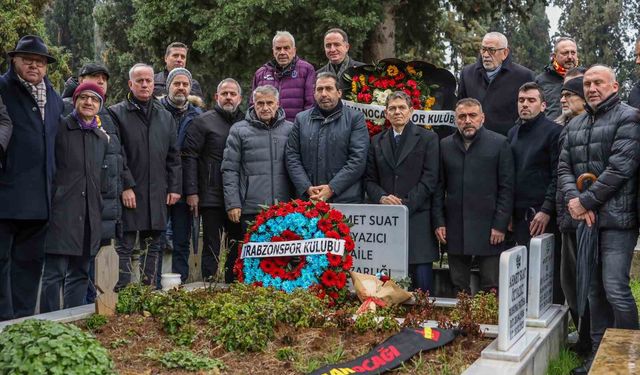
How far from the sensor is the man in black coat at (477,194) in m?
7.55

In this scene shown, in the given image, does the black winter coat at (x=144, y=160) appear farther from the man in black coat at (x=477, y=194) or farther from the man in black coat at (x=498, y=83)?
the man in black coat at (x=498, y=83)

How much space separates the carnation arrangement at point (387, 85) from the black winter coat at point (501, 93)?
0.52m

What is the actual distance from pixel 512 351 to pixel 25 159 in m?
3.92

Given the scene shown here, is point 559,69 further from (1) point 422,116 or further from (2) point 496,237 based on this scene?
(2) point 496,237

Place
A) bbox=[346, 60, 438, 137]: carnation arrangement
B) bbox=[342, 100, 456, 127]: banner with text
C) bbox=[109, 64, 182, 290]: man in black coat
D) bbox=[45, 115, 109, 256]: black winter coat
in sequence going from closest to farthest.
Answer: bbox=[45, 115, 109, 256]: black winter coat, bbox=[109, 64, 182, 290]: man in black coat, bbox=[342, 100, 456, 127]: banner with text, bbox=[346, 60, 438, 137]: carnation arrangement

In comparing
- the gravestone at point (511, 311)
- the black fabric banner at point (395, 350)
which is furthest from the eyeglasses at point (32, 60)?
the gravestone at point (511, 311)

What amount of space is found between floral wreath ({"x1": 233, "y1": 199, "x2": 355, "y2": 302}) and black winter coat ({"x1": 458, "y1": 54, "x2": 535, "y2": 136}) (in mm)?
1918

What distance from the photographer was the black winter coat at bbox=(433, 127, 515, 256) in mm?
7551

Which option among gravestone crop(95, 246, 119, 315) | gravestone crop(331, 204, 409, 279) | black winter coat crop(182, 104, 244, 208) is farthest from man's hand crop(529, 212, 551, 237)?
gravestone crop(95, 246, 119, 315)

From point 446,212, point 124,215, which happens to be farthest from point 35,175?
point 446,212

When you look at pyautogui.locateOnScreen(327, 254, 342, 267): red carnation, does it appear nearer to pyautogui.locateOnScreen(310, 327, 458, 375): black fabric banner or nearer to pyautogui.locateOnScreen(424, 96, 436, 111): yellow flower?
pyautogui.locateOnScreen(310, 327, 458, 375): black fabric banner

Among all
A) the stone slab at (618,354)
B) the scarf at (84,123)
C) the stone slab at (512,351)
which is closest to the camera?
the stone slab at (618,354)

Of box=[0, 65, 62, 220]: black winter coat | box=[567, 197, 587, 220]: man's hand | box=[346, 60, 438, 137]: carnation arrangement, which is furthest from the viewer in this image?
box=[346, 60, 438, 137]: carnation arrangement

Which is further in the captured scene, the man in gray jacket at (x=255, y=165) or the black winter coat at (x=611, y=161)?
the man in gray jacket at (x=255, y=165)
